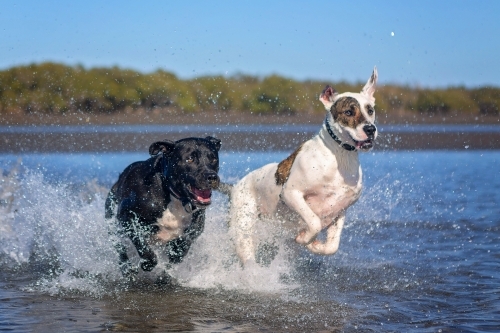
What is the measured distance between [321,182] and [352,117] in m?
0.65

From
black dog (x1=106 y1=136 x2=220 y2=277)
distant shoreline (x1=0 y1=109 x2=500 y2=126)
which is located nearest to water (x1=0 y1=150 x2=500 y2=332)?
black dog (x1=106 y1=136 x2=220 y2=277)

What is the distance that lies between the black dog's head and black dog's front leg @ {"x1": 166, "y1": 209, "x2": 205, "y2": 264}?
0.32 m

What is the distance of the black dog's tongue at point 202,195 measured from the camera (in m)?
7.18

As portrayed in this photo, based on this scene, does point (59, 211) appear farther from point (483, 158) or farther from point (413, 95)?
point (413, 95)

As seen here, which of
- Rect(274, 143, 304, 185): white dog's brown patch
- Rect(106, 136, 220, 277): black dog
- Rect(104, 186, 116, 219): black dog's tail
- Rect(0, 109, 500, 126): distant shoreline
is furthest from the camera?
Rect(0, 109, 500, 126): distant shoreline

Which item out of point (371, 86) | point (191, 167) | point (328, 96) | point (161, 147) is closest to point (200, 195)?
point (191, 167)

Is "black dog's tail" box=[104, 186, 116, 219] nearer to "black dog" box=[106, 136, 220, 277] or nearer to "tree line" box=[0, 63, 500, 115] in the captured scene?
"black dog" box=[106, 136, 220, 277]

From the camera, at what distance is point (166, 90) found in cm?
3662

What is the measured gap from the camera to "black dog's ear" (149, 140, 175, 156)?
7434mm

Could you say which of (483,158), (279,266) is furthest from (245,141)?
(279,266)

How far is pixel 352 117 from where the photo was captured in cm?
706

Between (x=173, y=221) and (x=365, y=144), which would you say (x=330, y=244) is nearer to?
(x=365, y=144)

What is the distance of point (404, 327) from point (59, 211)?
466cm

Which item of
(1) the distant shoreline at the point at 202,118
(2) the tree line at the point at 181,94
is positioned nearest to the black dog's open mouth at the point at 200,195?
(1) the distant shoreline at the point at 202,118
